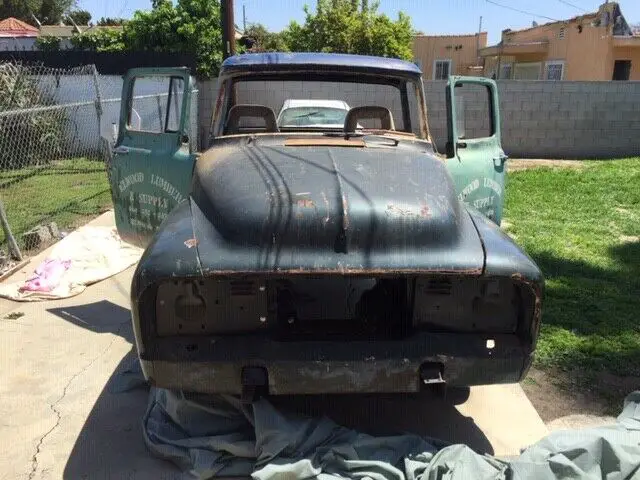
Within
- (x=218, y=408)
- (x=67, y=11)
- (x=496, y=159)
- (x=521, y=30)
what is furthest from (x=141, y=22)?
(x=67, y=11)

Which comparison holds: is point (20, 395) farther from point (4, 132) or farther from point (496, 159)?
point (4, 132)

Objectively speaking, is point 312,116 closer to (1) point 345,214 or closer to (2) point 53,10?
(1) point 345,214

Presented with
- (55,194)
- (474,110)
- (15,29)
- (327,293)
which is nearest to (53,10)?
(15,29)

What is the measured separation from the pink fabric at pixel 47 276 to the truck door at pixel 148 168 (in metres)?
0.97

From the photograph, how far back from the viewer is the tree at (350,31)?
73.6ft

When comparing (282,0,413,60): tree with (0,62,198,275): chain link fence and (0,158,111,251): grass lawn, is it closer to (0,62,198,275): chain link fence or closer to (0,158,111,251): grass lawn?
(0,62,198,275): chain link fence

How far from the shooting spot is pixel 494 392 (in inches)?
151

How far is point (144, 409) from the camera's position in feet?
11.8

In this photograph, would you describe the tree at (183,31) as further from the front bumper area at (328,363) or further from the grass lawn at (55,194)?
the front bumper area at (328,363)

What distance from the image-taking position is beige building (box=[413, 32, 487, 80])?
28.7 metres

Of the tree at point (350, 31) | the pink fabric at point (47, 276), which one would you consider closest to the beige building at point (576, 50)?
the tree at point (350, 31)

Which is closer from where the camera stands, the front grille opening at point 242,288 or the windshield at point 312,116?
the front grille opening at point 242,288

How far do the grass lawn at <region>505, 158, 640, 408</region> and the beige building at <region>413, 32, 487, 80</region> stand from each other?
60.7 feet

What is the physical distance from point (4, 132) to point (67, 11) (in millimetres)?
46496
